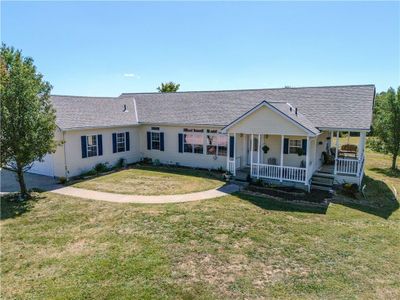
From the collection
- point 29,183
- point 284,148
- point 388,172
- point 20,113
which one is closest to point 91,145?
point 29,183

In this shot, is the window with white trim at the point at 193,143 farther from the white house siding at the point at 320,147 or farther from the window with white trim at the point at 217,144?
the white house siding at the point at 320,147

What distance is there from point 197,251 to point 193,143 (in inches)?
481

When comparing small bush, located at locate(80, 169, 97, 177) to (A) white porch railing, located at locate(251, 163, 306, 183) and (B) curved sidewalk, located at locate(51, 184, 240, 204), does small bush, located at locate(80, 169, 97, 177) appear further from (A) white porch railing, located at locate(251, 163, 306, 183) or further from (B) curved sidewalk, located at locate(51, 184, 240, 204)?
(A) white porch railing, located at locate(251, 163, 306, 183)

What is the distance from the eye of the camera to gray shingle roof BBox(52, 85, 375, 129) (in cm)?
1705

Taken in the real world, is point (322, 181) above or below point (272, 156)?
below

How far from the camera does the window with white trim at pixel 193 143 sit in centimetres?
2017

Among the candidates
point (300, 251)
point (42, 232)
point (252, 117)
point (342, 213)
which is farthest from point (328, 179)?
point (42, 232)

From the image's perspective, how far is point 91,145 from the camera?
18.7m

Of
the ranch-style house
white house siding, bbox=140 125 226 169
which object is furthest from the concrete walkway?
white house siding, bbox=140 125 226 169

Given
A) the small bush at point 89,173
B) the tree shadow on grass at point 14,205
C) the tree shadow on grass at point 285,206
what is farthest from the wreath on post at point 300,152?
the tree shadow on grass at point 14,205

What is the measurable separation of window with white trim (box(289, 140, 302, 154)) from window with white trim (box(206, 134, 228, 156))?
4.15 meters

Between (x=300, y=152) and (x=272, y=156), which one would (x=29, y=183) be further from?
(x=300, y=152)

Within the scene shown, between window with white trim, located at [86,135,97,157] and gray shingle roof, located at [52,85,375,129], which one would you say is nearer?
gray shingle roof, located at [52,85,375,129]

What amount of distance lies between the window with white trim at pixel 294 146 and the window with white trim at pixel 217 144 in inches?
163
